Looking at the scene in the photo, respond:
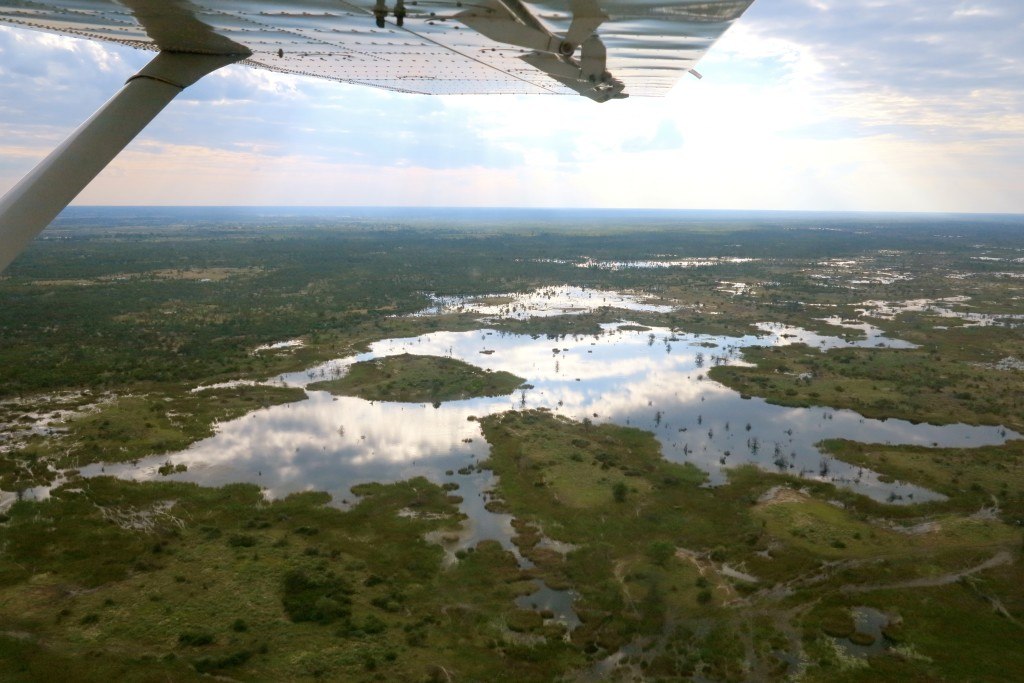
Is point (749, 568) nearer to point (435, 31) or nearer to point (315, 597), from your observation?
point (315, 597)

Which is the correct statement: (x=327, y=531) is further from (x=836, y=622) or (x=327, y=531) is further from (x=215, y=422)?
(x=836, y=622)

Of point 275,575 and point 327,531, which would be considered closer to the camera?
point 275,575

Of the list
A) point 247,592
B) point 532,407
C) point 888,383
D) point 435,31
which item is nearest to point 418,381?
point 532,407

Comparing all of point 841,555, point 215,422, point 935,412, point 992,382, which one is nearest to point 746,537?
point 841,555

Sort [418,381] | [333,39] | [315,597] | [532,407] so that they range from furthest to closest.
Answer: [418,381]
[532,407]
[315,597]
[333,39]

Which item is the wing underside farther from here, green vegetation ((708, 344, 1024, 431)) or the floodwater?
green vegetation ((708, 344, 1024, 431))

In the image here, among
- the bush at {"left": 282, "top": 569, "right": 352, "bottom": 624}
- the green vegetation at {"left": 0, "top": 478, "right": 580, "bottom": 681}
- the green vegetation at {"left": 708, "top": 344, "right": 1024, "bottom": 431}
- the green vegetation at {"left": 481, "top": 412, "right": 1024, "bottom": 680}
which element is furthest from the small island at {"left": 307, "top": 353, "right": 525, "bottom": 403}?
the bush at {"left": 282, "top": 569, "right": 352, "bottom": 624}
